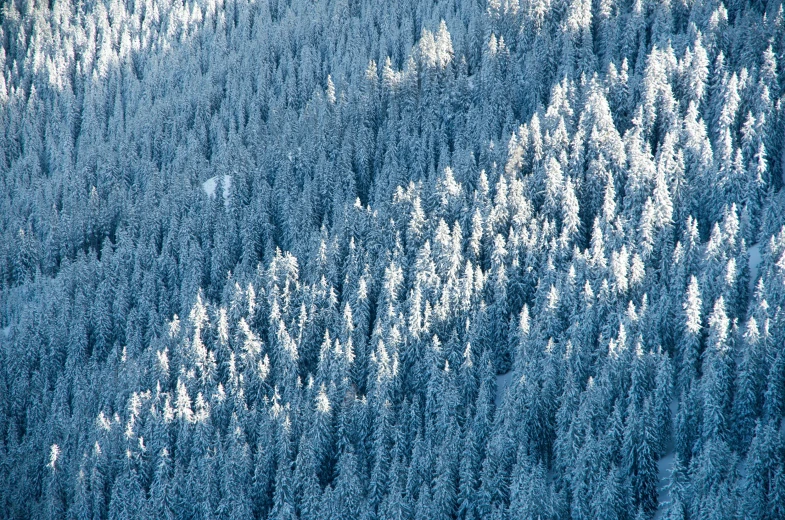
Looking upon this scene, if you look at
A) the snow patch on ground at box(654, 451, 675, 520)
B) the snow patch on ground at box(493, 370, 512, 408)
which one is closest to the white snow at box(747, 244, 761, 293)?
the snow patch on ground at box(654, 451, 675, 520)

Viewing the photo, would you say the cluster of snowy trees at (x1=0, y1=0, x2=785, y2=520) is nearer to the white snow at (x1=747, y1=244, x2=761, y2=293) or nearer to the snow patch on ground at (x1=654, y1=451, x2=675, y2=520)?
the snow patch on ground at (x1=654, y1=451, x2=675, y2=520)

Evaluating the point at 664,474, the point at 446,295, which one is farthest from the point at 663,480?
the point at 446,295

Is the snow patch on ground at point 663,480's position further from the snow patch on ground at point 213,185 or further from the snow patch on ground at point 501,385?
the snow patch on ground at point 213,185

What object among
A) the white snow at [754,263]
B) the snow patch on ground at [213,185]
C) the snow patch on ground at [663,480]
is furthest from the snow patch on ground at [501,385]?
the snow patch on ground at [213,185]

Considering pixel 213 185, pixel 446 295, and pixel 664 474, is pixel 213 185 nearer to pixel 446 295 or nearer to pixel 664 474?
pixel 446 295

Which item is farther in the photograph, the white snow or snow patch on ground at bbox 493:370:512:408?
snow patch on ground at bbox 493:370:512:408
